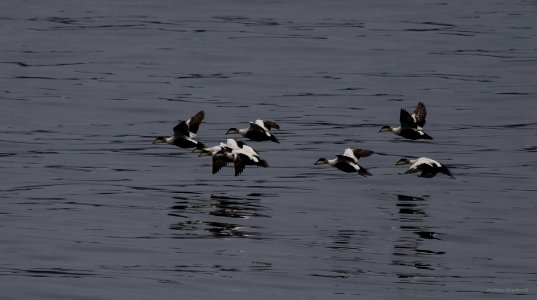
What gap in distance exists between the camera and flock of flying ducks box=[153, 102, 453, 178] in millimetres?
26547

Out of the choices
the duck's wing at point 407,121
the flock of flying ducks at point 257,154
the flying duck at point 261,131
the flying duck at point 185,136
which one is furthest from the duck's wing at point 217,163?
the duck's wing at point 407,121

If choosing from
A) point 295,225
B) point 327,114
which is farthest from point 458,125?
point 295,225

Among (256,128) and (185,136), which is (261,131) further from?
(185,136)

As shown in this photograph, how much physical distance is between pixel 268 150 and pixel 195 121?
579cm

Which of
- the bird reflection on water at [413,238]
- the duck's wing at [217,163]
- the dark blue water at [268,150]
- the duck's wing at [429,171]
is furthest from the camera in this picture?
the duck's wing at [217,163]

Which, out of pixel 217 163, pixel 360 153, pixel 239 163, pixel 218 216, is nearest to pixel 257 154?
pixel 217 163

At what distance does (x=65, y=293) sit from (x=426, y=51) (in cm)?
2888

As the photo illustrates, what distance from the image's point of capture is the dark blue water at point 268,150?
72.2 feet

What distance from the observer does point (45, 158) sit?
3222 centimetres

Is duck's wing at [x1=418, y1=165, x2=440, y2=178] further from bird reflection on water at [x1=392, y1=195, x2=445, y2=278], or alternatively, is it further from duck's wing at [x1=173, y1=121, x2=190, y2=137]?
duck's wing at [x1=173, y1=121, x2=190, y2=137]

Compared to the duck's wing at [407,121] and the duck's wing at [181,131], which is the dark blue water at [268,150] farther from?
the duck's wing at [407,121]

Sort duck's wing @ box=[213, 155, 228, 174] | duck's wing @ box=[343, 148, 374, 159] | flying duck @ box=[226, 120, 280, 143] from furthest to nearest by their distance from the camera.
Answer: flying duck @ box=[226, 120, 280, 143] < duck's wing @ box=[213, 155, 228, 174] < duck's wing @ box=[343, 148, 374, 159]

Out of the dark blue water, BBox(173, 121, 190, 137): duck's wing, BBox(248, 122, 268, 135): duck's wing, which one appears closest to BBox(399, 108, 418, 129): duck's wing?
the dark blue water

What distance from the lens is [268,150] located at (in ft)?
111
